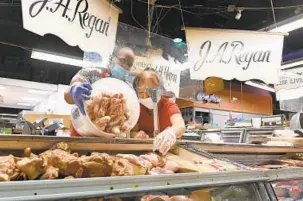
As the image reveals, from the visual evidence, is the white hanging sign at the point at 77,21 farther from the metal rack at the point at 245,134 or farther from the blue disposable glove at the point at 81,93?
the metal rack at the point at 245,134

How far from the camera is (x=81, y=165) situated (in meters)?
1.28

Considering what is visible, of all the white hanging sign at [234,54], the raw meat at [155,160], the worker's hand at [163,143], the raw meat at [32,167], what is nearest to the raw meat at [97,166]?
the raw meat at [32,167]

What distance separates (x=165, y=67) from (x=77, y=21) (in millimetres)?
1027

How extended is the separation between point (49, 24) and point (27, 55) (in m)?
10.2

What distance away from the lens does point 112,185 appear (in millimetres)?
1062

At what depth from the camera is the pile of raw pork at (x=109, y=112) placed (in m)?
1.82

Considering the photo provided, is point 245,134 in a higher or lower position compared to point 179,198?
higher

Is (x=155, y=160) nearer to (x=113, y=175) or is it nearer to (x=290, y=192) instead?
(x=113, y=175)

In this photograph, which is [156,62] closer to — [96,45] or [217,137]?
[96,45]

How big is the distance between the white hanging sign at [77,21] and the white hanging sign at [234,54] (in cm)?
125

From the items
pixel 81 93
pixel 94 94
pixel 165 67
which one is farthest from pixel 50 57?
pixel 81 93

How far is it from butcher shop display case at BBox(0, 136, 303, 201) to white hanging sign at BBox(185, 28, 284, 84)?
2154 mm

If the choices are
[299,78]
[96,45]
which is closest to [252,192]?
[96,45]

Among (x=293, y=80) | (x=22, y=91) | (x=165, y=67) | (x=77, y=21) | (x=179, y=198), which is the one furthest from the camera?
(x=22, y=91)
